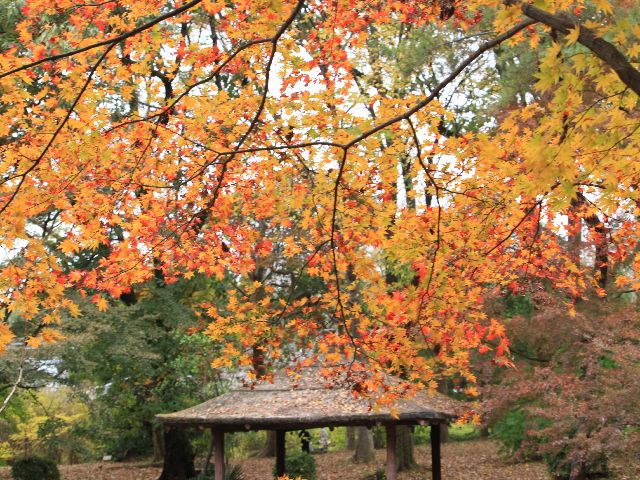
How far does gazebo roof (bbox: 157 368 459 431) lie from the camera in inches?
531

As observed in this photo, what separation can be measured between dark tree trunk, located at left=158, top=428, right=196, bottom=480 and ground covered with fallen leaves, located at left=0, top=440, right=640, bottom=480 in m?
1.37

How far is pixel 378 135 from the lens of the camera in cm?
796

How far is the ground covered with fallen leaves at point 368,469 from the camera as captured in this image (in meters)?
18.4

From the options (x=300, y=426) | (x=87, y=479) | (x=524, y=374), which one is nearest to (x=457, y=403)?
(x=524, y=374)

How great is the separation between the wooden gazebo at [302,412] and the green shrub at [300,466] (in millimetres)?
2959

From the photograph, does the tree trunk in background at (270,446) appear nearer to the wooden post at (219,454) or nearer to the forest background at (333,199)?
the forest background at (333,199)

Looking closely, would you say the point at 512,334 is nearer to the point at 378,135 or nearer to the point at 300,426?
the point at 300,426

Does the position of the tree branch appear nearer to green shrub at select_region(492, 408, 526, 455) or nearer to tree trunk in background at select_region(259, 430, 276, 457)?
green shrub at select_region(492, 408, 526, 455)

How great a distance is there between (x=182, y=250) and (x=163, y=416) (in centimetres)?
743

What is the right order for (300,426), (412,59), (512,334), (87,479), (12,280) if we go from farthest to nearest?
(87,479)
(412,59)
(300,426)
(512,334)
(12,280)

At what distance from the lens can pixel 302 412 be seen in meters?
13.7

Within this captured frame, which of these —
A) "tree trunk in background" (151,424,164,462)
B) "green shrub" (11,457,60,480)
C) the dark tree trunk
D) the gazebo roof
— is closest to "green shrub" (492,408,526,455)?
the gazebo roof

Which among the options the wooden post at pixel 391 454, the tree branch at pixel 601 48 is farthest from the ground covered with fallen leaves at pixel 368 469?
the tree branch at pixel 601 48

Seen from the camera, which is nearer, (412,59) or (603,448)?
(603,448)
